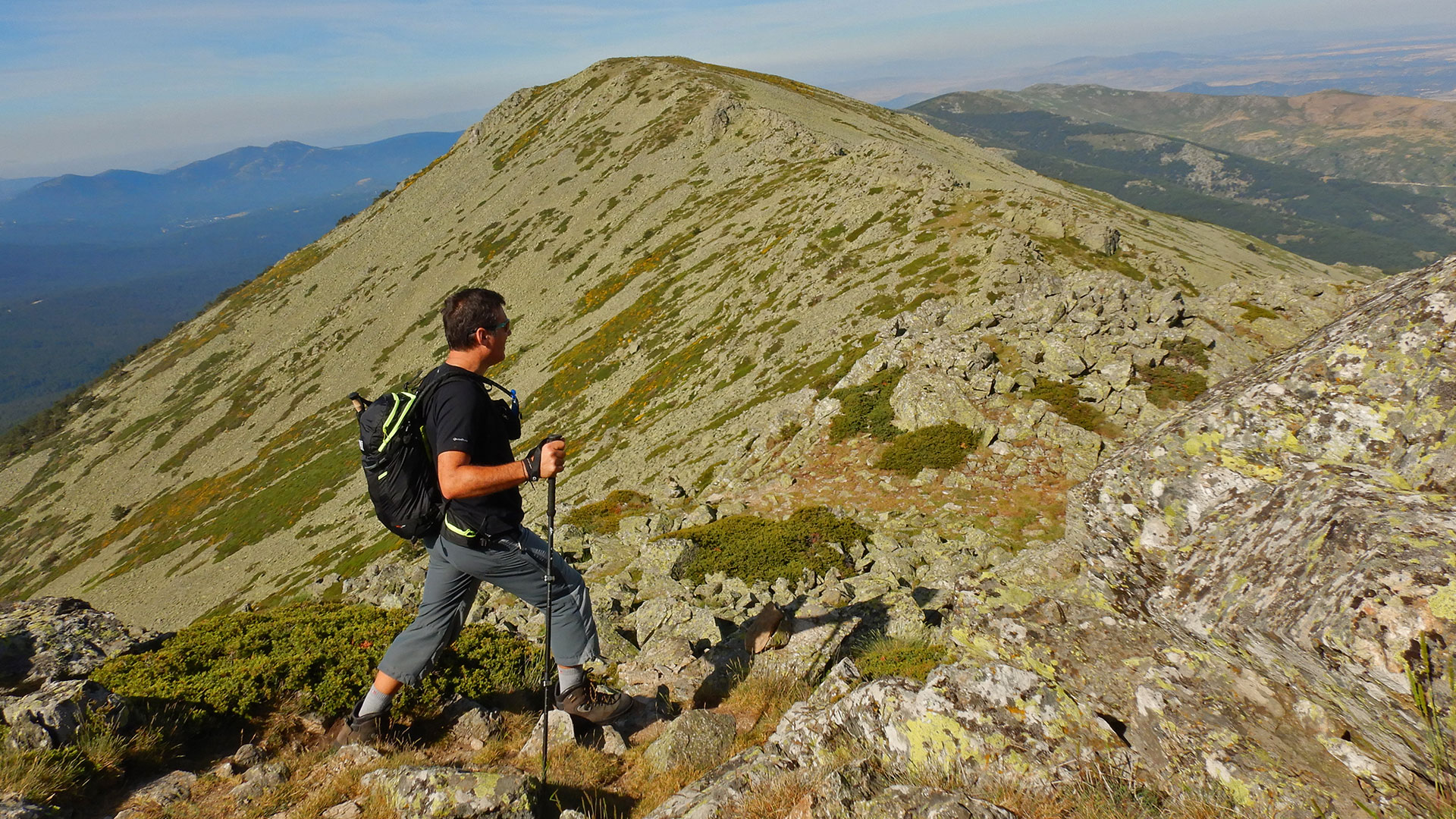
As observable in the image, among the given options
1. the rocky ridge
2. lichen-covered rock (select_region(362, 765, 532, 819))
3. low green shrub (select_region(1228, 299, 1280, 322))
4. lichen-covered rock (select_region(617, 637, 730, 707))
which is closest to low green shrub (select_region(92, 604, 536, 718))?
the rocky ridge

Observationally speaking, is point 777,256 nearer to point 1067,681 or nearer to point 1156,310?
point 1156,310

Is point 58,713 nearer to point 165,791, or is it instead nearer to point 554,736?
point 165,791

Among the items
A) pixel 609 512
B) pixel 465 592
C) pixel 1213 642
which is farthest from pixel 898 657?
pixel 609 512

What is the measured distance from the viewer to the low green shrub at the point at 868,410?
22453mm

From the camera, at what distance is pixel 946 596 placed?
1255 centimetres

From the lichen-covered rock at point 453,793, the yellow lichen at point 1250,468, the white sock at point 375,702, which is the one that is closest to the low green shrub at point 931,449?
the yellow lichen at point 1250,468

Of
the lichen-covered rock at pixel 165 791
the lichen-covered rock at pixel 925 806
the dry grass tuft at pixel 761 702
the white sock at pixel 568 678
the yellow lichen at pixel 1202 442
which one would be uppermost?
the yellow lichen at pixel 1202 442

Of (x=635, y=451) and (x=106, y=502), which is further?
(x=106, y=502)

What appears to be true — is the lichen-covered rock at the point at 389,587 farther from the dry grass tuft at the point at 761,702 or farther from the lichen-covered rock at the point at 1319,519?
the lichen-covered rock at the point at 1319,519

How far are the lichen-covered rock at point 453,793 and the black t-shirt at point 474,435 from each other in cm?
228

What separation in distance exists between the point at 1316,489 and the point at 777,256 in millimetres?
51659

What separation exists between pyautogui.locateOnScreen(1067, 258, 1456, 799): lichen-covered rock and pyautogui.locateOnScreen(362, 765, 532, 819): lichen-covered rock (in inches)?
220

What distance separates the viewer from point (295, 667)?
26.4ft

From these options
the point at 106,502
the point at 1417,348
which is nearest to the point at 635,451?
the point at 1417,348
